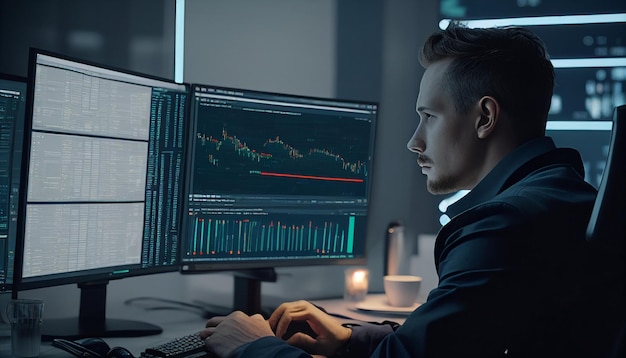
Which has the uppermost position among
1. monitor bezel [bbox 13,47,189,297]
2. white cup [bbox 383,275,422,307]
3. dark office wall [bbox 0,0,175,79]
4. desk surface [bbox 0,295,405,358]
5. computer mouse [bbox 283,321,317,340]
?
dark office wall [bbox 0,0,175,79]

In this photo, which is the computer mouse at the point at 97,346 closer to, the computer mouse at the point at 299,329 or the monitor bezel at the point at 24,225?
the monitor bezel at the point at 24,225

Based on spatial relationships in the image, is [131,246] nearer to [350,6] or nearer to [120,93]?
[120,93]

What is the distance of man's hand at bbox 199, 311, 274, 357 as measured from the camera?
4.30 feet

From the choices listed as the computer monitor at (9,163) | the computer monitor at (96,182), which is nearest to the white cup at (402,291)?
the computer monitor at (96,182)

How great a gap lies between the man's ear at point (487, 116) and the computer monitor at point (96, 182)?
0.77 meters

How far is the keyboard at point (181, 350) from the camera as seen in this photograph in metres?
1.29

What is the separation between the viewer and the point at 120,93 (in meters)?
1.60

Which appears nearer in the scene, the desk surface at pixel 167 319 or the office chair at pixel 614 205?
the office chair at pixel 614 205

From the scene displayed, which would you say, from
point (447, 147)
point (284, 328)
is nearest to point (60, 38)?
point (284, 328)

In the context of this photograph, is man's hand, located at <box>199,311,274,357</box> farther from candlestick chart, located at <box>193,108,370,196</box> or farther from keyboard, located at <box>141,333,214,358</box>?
candlestick chart, located at <box>193,108,370,196</box>

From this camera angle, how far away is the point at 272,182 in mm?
1892

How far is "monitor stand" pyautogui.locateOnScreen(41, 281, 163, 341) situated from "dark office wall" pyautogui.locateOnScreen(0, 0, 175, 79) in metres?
0.58

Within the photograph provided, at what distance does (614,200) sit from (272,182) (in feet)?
3.57

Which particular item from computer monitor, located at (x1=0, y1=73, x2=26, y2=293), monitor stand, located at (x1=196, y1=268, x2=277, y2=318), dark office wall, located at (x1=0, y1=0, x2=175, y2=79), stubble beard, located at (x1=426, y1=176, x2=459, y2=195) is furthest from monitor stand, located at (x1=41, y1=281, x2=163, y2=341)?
stubble beard, located at (x1=426, y1=176, x2=459, y2=195)
